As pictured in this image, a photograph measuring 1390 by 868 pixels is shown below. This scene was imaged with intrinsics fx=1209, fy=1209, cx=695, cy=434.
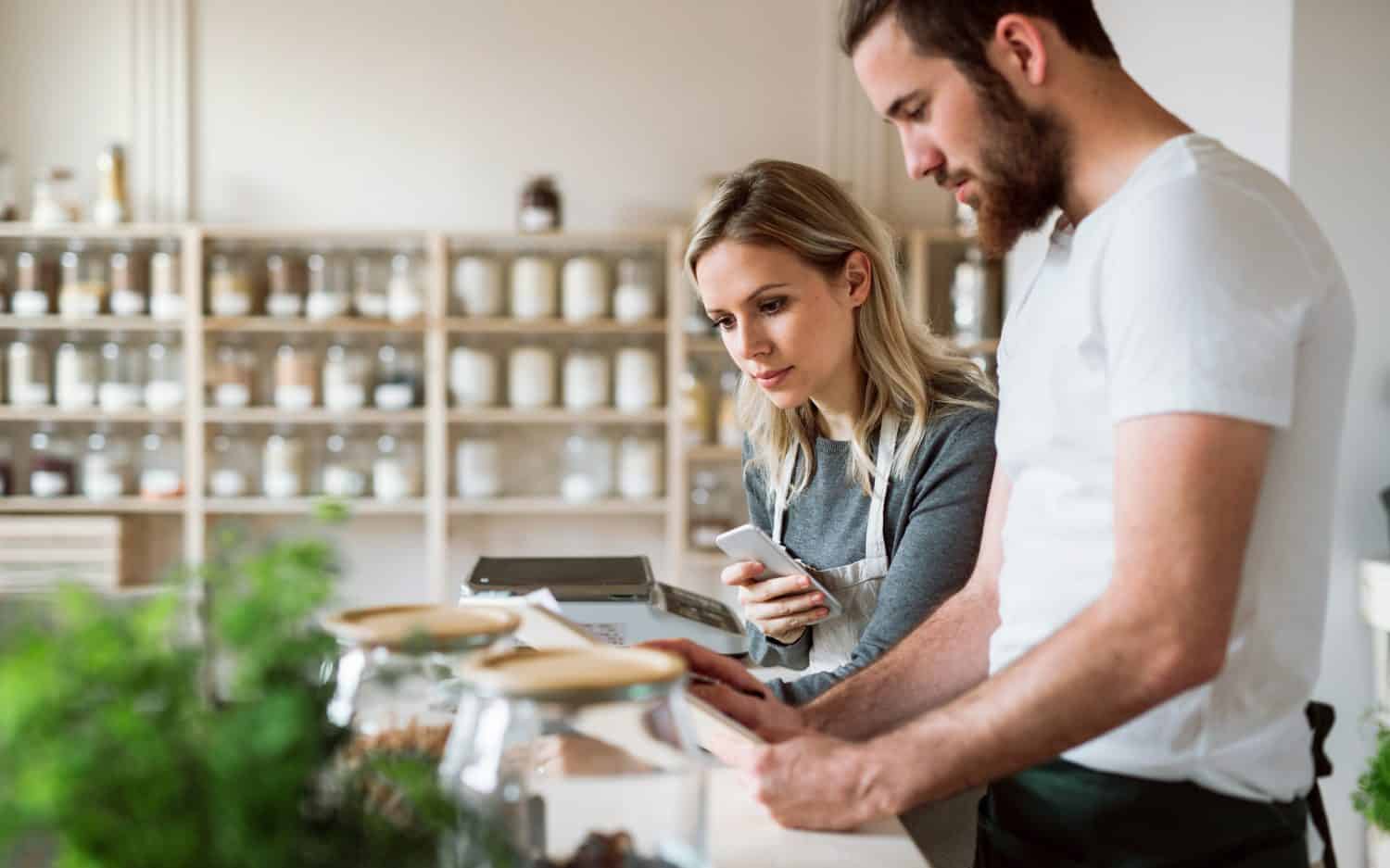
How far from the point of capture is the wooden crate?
388 centimetres

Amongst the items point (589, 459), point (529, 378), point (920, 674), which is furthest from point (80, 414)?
point (920, 674)

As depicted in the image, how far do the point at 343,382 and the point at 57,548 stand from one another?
1055 millimetres

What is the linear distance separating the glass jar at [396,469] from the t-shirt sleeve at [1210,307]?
3.36 metres

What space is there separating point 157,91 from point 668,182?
5.87ft

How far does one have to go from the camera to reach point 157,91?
4176 millimetres

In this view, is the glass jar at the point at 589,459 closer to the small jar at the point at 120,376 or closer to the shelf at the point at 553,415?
the shelf at the point at 553,415

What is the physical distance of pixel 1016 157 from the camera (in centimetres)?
106

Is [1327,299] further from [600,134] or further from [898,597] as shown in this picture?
[600,134]

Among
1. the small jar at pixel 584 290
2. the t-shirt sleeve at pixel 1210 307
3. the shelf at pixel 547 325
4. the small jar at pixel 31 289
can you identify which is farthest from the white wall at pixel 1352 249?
the small jar at pixel 31 289

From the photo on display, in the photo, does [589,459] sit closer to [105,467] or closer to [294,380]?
[294,380]

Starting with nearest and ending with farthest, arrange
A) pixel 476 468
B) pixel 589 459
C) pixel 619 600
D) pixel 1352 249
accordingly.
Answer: pixel 619 600 → pixel 1352 249 → pixel 476 468 → pixel 589 459

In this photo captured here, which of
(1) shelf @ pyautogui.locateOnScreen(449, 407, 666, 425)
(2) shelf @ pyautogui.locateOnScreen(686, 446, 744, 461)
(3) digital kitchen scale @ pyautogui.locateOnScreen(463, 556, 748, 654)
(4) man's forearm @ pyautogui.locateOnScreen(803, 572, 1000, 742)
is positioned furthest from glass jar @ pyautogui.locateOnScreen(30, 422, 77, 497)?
(4) man's forearm @ pyautogui.locateOnScreen(803, 572, 1000, 742)

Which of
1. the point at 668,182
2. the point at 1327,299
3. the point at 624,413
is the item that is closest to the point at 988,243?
the point at 1327,299

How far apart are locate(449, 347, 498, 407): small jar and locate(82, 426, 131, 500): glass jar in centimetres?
115
